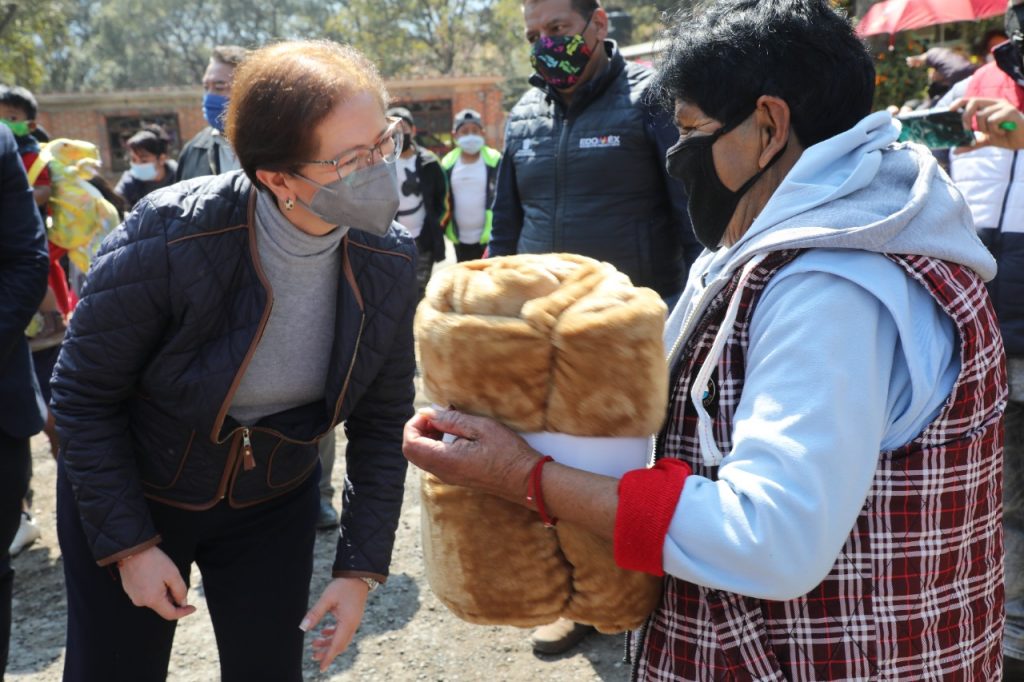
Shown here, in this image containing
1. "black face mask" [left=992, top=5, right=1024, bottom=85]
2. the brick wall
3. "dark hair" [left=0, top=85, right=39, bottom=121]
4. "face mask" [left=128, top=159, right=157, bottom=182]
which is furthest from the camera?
the brick wall

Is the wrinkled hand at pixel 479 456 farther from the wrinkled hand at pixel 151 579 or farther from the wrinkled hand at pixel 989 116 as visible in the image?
the wrinkled hand at pixel 989 116

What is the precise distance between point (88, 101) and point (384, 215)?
1094 inches

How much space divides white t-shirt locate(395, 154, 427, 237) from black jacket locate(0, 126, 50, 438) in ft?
14.3

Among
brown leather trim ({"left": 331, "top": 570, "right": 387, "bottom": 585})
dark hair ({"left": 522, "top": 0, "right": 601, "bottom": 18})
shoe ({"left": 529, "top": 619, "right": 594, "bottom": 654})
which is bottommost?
shoe ({"left": 529, "top": 619, "right": 594, "bottom": 654})

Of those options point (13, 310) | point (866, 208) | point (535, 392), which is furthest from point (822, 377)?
point (13, 310)

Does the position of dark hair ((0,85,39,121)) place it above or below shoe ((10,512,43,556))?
above

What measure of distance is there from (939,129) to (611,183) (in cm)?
149

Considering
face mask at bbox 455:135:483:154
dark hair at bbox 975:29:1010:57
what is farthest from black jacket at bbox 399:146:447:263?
dark hair at bbox 975:29:1010:57

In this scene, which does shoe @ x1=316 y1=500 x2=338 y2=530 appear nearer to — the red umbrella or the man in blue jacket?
the man in blue jacket

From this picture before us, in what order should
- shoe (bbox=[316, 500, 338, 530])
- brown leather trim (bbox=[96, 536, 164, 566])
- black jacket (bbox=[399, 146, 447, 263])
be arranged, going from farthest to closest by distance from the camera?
1. black jacket (bbox=[399, 146, 447, 263])
2. shoe (bbox=[316, 500, 338, 530])
3. brown leather trim (bbox=[96, 536, 164, 566])

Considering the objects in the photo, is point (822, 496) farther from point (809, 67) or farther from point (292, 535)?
point (292, 535)

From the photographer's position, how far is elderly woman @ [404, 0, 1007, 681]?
4.03 feet

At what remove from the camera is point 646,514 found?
4.29ft

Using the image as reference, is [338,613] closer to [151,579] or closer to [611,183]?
[151,579]
